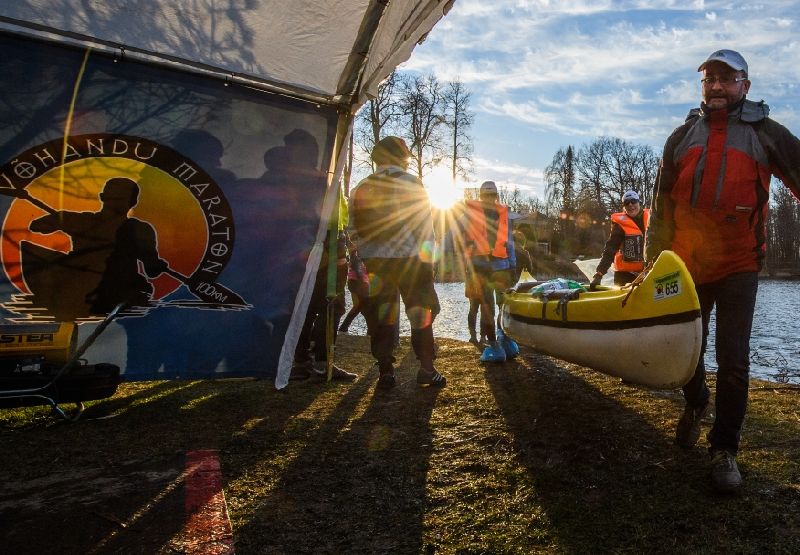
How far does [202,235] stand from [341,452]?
1.96 meters

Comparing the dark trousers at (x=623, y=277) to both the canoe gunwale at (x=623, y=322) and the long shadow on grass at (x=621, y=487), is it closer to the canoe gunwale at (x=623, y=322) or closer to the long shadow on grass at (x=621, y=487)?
the canoe gunwale at (x=623, y=322)

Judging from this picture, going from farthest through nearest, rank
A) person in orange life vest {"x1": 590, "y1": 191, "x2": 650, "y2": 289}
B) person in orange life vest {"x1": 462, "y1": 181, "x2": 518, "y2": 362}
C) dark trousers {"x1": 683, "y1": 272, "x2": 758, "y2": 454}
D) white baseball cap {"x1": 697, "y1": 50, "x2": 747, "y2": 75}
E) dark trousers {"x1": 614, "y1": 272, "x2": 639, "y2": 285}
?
person in orange life vest {"x1": 462, "y1": 181, "x2": 518, "y2": 362} < dark trousers {"x1": 614, "y1": 272, "x2": 639, "y2": 285} < person in orange life vest {"x1": 590, "y1": 191, "x2": 650, "y2": 289} < white baseball cap {"x1": 697, "y1": 50, "x2": 747, "y2": 75} < dark trousers {"x1": 683, "y1": 272, "x2": 758, "y2": 454}

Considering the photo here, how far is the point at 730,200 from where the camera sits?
275 cm

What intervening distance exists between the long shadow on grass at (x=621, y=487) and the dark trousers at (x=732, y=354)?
0.79ft

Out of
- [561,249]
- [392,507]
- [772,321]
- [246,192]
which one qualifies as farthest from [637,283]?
[561,249]

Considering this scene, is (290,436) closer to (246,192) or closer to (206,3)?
(246,192)

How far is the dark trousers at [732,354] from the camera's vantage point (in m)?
2.64

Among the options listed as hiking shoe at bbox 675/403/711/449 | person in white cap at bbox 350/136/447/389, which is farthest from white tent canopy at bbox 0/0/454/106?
hiking shoe at bbox 675/403/711/449

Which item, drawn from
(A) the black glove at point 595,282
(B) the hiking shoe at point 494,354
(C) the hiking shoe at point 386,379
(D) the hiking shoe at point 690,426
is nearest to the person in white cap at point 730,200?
(D) the hiking shoe at point 690,426

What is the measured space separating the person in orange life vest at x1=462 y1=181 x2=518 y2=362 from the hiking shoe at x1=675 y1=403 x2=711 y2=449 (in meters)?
3.32

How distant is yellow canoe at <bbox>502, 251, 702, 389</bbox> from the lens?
279cm

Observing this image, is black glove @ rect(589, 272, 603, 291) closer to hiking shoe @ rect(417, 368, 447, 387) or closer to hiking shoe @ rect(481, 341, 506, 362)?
hiking shoe @ rect(481, 341, 506, 362)

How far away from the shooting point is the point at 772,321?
43.3 ft

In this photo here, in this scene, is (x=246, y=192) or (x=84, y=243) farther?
(x=246, y=192)
